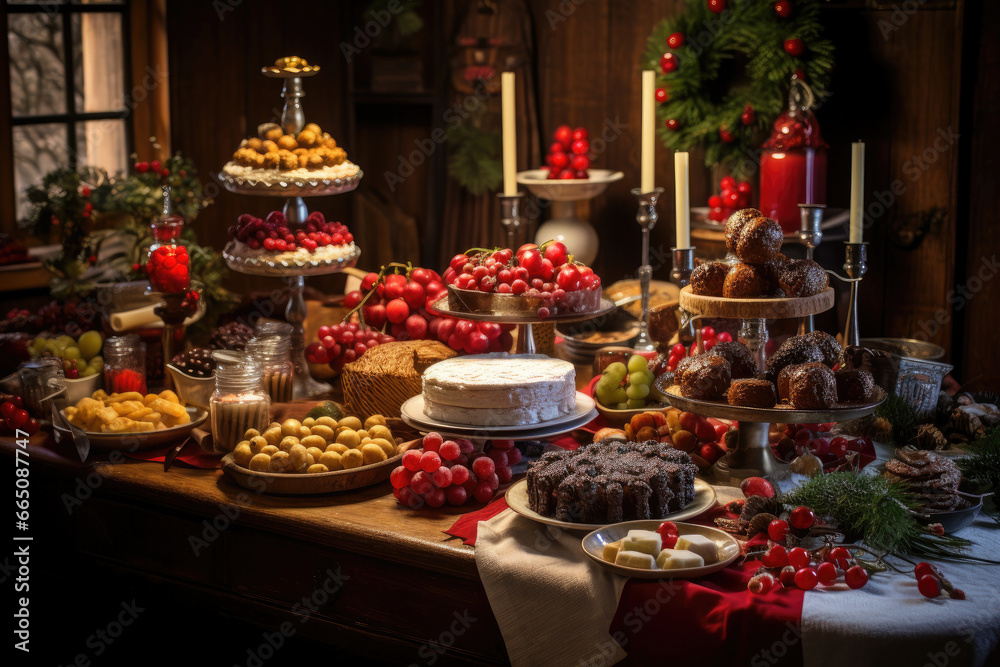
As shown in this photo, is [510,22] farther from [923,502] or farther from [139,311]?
[923,502]

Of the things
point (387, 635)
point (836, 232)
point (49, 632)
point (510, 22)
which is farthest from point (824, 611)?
point (510, 22)

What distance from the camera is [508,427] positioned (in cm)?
208

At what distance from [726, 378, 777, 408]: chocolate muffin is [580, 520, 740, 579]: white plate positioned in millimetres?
284

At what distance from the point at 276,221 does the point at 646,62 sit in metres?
2.11

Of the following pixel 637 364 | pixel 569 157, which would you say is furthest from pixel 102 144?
pixel 637 364

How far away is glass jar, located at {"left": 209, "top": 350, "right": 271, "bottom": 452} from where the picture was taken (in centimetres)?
231

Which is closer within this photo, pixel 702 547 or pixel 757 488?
pixel 702 547

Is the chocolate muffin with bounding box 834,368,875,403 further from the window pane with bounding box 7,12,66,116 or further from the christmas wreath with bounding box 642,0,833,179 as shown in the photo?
the window pane with bounding box 7,12,66,116

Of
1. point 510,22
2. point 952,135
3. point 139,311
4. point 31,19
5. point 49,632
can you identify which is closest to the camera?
point 49,632

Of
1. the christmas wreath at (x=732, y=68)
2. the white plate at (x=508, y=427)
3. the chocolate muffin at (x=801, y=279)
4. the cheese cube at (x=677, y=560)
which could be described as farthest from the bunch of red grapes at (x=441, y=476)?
the christmas wreath at (x=732, y=68)

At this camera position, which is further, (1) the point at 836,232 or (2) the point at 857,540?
(1) the point at 836,232

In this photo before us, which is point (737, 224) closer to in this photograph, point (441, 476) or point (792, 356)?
point (792, 356)

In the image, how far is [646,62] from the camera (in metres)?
4.23

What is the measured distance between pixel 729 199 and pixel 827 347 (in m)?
1.87
